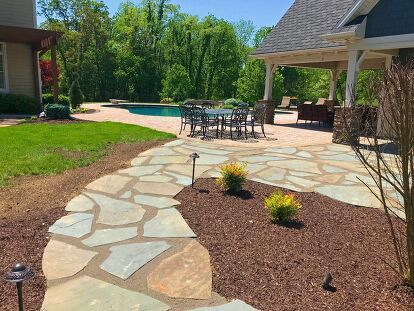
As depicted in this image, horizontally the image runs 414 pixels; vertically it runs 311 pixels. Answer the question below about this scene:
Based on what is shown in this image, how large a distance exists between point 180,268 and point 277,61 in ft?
40.5

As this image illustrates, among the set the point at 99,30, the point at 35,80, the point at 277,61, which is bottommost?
the point at 35,80

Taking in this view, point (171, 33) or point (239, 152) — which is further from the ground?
point (171, 33)

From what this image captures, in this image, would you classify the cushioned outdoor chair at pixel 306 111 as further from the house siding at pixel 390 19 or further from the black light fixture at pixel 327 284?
the black light fixture at pixel 327 284

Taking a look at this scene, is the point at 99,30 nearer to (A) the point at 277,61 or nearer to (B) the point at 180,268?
(A) the point at 277,61

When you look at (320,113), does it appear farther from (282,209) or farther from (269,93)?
(282,209)

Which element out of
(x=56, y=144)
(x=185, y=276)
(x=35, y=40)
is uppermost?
(x=35, y=40)

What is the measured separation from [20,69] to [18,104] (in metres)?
1.76

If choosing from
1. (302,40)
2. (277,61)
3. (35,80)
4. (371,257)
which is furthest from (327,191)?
(35,80)

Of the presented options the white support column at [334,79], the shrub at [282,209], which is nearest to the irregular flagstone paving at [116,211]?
the shrub at [282,209]

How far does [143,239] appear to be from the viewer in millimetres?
3402

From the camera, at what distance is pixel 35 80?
14977 millimetres

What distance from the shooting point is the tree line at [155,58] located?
96.7 feet

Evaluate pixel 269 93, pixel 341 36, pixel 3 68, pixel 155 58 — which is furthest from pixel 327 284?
pixel 155 58

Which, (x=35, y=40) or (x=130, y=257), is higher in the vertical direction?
(x=35, y=40)
